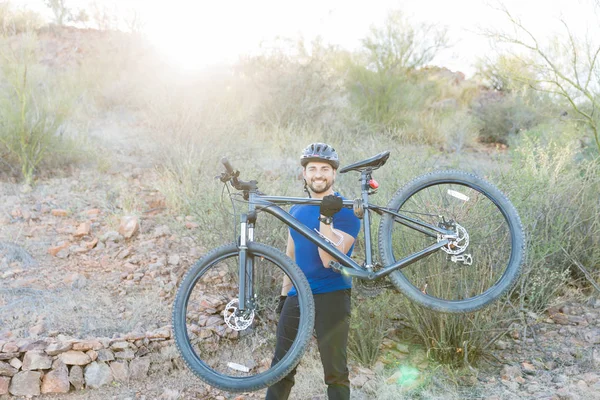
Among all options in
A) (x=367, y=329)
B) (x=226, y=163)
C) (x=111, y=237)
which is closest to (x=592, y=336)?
(x=367, y=329)

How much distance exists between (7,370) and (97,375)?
0.65m

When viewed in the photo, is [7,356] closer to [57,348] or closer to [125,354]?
[57,348]

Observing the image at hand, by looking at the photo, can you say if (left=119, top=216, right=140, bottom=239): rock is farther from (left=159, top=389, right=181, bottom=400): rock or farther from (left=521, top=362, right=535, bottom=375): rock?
(left=521, top=362, right=535, bottom=375): rock

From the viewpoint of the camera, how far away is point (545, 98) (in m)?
11.0

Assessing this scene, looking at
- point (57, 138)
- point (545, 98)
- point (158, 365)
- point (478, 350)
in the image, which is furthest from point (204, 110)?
point (545, 98)

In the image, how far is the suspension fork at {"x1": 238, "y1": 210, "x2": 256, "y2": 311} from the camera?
9.99ft

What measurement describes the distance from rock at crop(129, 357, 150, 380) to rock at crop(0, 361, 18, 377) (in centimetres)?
85

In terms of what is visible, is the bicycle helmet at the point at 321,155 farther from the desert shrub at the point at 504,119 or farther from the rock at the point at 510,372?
the desert shrub at the point at 504,119

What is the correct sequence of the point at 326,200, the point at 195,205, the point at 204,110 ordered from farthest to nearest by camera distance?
the point at 204,110 < the point at 195,205 < the point at 326,200

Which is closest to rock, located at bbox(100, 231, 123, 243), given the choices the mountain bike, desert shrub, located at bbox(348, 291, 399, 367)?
desert shrub, located at bbox(348, 291, 399, 367)

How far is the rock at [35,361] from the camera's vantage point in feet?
13.0

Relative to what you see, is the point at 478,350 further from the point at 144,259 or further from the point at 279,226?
the point at 144,259

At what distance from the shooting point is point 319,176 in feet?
10.6

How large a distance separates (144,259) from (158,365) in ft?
5.46
